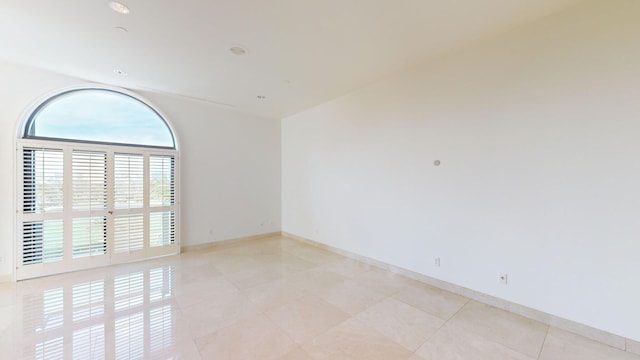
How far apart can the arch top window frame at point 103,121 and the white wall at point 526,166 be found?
13.1ft

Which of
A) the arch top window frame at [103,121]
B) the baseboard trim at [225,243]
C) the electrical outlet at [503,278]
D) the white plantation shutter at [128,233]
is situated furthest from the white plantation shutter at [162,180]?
the electrical outlet at [503,278]

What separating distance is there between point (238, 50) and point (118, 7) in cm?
115

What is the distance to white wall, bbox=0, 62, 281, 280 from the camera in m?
3.45

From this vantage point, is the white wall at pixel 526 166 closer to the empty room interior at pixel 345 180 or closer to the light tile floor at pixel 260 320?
the empty room interior at pixel 345 180

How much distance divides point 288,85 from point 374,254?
3.28m

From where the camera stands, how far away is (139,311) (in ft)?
8.95

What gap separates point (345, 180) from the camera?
4703mm

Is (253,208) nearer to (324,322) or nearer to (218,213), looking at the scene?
(218,213)

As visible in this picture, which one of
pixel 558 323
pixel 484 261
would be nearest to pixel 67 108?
pixel 484 261

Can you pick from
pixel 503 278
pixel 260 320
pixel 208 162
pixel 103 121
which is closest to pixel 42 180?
pixel 103 121

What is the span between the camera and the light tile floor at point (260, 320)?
2094 millimetres

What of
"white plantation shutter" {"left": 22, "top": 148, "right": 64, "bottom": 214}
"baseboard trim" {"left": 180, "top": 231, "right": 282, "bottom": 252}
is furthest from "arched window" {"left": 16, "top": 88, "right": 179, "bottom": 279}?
"baseboard trim" {"left": 180, "top": 231, "right": 282, "bottom": 252}

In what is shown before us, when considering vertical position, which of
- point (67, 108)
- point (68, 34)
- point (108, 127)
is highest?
point (68, 34)

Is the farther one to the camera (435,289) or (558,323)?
(435,289)
